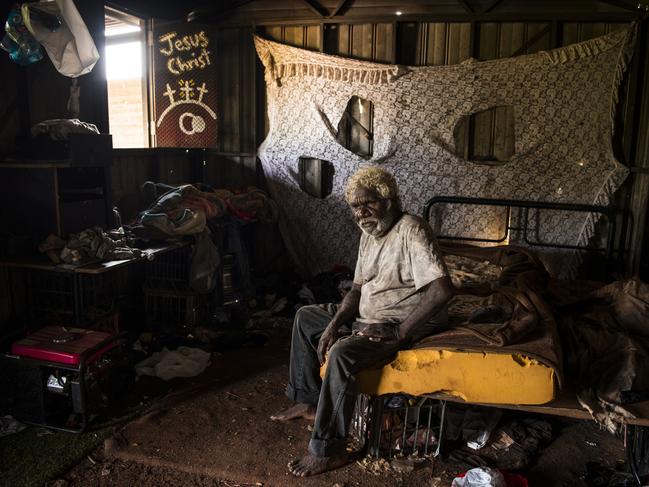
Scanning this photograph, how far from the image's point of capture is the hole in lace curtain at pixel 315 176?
636 cm

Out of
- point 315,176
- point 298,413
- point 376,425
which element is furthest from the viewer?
point 315,176

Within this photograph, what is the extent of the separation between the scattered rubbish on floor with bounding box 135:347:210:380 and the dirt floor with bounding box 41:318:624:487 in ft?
0.92

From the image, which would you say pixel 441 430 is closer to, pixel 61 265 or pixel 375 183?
pixel 375 183

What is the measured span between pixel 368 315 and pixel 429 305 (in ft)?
1.46

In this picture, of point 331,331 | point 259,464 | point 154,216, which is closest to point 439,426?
point 331,331

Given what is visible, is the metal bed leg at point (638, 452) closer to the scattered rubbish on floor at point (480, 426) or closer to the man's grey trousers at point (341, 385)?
the scattered rubbish on floor at point (480, 426)

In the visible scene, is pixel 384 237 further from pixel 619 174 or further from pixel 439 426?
pixel 619 174

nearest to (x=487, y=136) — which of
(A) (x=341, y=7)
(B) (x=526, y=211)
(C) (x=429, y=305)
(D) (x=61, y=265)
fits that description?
(B) (x=526, y=211)

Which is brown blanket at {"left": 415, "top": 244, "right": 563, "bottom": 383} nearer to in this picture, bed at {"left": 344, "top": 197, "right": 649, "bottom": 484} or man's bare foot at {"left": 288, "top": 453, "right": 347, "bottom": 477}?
bed at {"left": 344, "top": 197, "right": 649, "bottom": 484}

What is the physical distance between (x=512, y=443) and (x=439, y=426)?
1.54ft

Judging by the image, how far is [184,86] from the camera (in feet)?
20.0

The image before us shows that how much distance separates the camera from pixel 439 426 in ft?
10.2

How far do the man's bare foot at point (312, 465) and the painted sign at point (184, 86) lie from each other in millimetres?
4172

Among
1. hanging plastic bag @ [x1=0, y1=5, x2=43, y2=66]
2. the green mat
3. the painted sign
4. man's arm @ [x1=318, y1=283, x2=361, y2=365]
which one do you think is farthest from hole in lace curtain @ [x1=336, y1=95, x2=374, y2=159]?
the green mat
